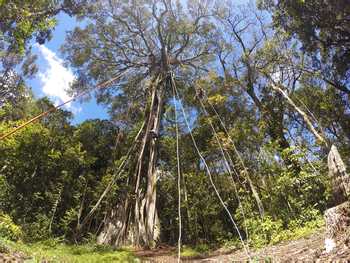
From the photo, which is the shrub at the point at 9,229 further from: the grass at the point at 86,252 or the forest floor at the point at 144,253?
the forest floor at the point at 144,253

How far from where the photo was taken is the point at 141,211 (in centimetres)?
966

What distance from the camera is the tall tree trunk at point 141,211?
905 centimetres

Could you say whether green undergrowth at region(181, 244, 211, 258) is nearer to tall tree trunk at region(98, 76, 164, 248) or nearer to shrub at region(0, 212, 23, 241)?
tall tree trunk at region(98, 76, 164, 248)

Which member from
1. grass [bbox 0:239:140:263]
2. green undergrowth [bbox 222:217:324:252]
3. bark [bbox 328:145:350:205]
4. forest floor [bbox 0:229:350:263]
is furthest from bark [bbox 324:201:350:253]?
grass [bbox 0:239:140:263]

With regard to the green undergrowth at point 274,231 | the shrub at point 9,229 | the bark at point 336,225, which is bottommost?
the bark at point 336,225

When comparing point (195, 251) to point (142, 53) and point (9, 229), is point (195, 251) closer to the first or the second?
point (9, 229)

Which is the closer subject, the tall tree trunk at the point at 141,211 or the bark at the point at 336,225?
the bark at the point at 336,225

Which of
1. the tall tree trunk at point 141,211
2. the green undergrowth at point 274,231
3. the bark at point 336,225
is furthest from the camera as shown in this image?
the tall tree trunk at point 141,211

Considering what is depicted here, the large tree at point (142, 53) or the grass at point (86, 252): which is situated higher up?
the large tree at point (142, 53)

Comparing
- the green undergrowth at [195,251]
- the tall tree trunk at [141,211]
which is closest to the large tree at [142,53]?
the tall tree trunk at [141,211]

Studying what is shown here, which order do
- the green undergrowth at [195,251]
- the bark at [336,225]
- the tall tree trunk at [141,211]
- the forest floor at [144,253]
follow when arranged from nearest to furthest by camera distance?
the bark at [336,225]
the forest floor at [144,253]
the green undergrowth at [195,251]
the tall tree trunk at [141,211]

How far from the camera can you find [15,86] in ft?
58.4

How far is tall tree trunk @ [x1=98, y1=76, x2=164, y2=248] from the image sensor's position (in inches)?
356

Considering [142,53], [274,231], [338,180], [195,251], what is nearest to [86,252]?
[195,251]
